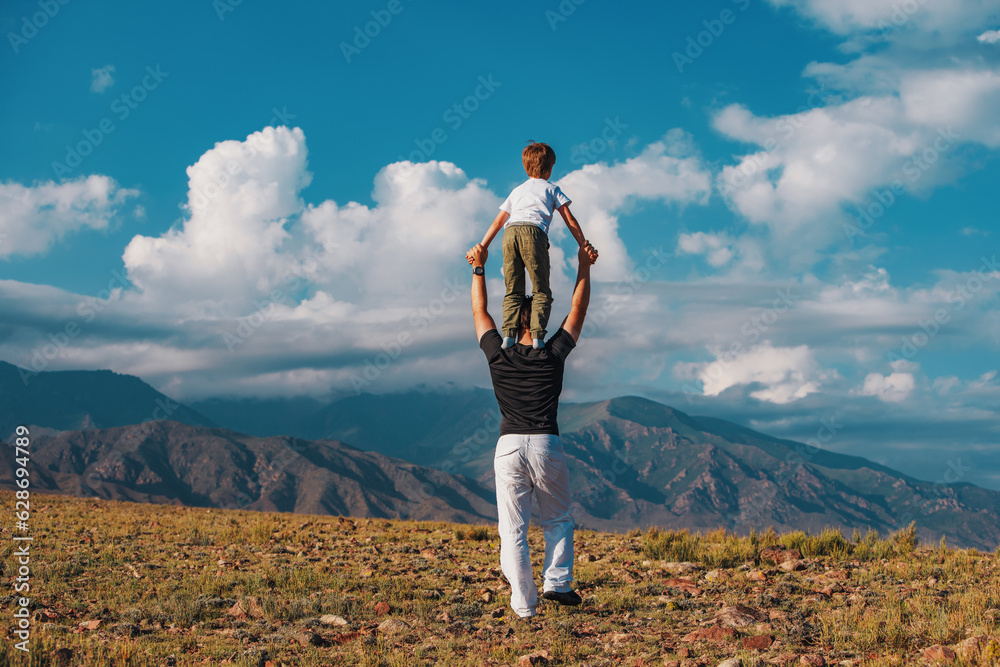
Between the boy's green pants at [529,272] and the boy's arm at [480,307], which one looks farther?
the boy's arm at [480,307]

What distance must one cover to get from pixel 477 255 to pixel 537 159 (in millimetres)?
1430

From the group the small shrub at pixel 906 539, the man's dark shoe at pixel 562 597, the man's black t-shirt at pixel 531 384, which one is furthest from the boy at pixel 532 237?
the small shrub at pixel 906 539

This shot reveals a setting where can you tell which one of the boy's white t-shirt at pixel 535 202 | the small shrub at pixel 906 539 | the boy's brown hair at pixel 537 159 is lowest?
the small shrub at pixel 906 539

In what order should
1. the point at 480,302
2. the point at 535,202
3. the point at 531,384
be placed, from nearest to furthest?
1. the point at 535,202
2. the point at 531,384
3. the point at 480,302

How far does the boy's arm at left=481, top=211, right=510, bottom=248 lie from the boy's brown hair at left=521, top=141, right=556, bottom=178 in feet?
2.19

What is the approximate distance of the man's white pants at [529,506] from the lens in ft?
27.9

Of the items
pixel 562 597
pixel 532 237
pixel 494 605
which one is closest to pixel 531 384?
pixel 532 237

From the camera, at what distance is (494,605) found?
10.9 meters

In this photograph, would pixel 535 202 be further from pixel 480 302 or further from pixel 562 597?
pixel 562 597

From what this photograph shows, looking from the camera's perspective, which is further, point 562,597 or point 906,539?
point 906,539

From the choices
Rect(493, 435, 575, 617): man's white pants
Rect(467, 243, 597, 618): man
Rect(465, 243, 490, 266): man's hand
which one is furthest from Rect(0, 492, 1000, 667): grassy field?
Rect(465, 243, 490, 266): man's hand

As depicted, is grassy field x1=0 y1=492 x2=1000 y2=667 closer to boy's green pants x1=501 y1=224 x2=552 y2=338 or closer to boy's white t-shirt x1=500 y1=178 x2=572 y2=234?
boy's green pants x1=501 y1=224 x2=552 y2=338

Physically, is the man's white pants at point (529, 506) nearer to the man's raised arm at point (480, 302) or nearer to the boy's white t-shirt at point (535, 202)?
the man's raised arm at point (480, 302)

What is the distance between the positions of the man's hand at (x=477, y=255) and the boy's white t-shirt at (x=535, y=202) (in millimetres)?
511
